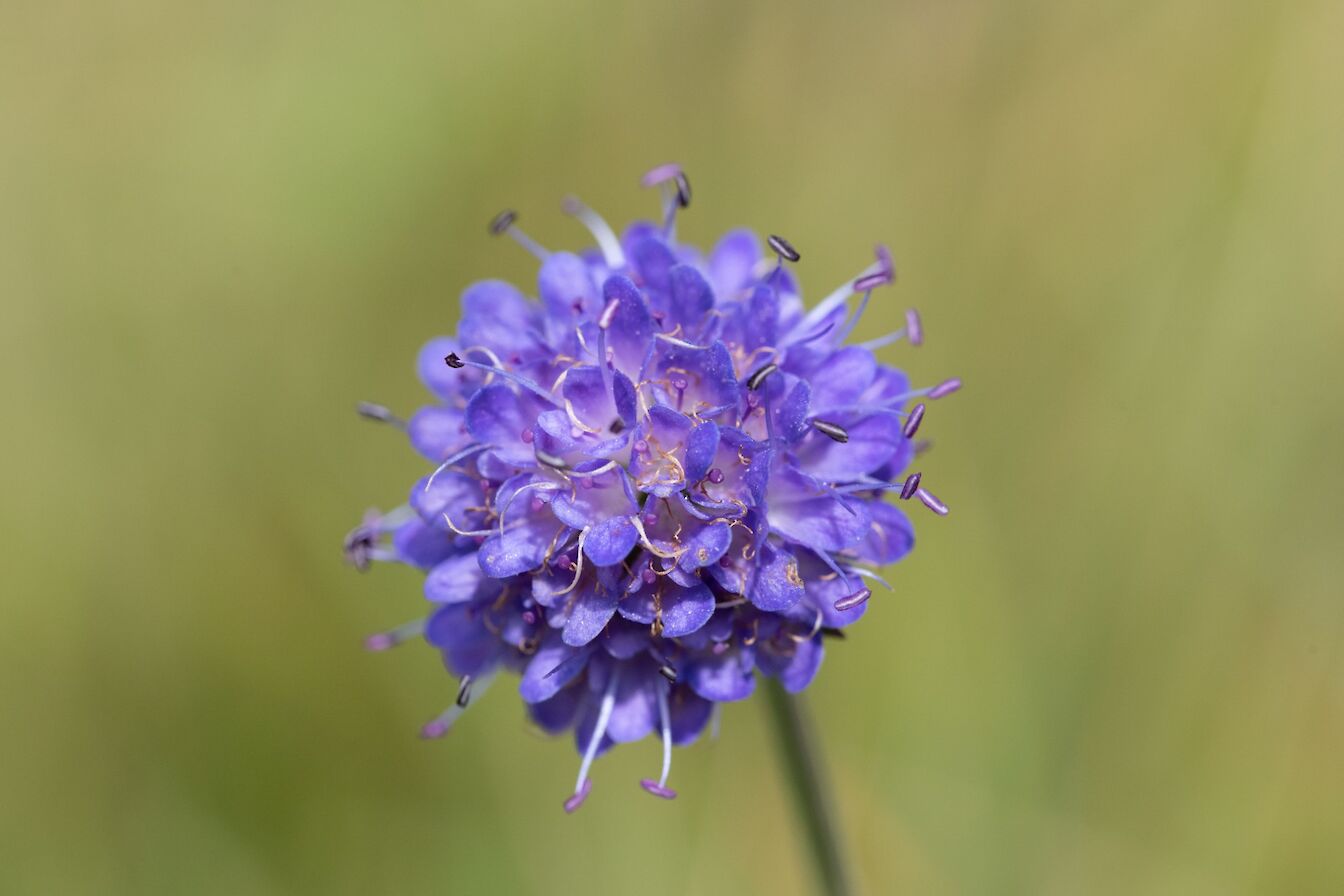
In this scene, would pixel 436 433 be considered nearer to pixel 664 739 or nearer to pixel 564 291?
pixel 564 291

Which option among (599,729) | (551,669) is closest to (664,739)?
(599,729)

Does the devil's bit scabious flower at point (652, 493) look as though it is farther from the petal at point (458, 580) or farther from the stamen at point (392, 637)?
the stamen at point (392, 637)

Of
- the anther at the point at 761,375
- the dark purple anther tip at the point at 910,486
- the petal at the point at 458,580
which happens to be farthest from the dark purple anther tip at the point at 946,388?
the petal at the point at 458,580

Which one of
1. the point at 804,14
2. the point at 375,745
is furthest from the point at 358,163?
the point at 375,745

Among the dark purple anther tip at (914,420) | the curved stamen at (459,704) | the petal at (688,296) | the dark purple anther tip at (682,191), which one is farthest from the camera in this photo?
the dark purple anther tip at (682,191)

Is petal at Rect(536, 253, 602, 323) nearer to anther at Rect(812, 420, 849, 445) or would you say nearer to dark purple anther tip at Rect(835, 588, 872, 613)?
anther at Rect(812, 420, 849, 445)

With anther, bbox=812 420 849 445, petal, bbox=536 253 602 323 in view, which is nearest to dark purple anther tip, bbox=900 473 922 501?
anther, bbox=812 420 849 445
